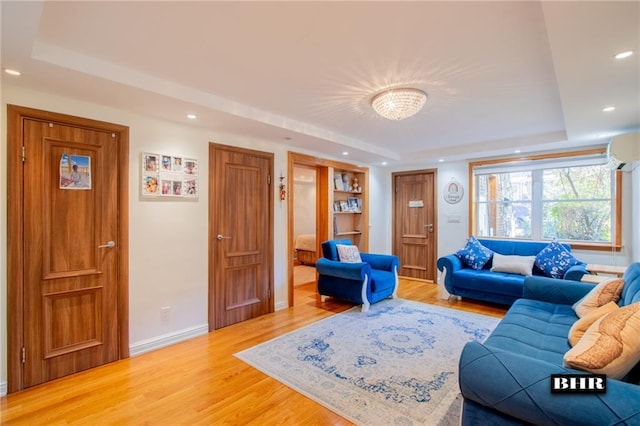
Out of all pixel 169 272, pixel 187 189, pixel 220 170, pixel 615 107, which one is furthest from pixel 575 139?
pixel 169 272

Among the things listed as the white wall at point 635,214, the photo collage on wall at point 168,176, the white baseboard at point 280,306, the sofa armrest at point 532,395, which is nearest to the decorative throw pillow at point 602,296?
the sofa armrest at point 532,395

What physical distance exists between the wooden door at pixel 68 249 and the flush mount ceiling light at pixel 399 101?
2380 mm

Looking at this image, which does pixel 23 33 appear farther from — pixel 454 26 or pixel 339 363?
pixel 339 363

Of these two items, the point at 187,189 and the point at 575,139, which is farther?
the point at 575,139

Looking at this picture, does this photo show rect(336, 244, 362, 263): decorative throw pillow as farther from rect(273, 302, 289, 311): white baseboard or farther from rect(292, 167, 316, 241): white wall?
rect(292, 167, 316, 241): white wall

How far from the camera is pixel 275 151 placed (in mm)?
4078

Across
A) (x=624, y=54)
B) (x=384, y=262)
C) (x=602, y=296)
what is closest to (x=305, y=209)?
(x=384, y=262)

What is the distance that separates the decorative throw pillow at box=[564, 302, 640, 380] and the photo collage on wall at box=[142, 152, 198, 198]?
3209mm

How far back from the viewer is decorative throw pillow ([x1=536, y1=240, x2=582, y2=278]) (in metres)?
3.89

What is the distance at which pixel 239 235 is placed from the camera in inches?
145

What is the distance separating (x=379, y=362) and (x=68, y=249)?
8.96ft

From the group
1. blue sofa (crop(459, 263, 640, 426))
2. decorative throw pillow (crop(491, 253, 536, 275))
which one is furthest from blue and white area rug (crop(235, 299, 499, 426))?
decorative throw pillow (crop(491, 253, 536, 275))

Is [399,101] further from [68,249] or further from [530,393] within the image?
[68,249]

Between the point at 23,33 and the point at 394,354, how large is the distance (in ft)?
10.9
